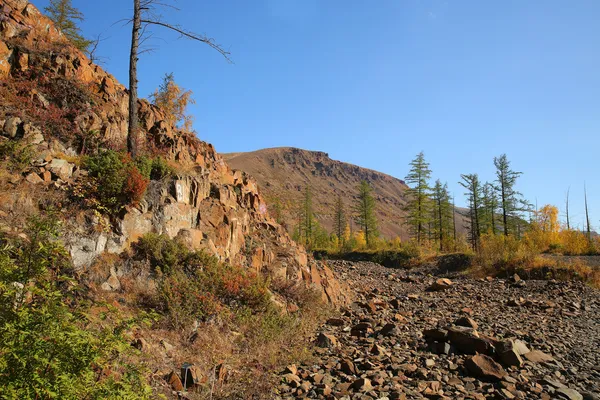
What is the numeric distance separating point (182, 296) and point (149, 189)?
3.32m

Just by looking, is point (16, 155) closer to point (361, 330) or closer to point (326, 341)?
point (326, 341)

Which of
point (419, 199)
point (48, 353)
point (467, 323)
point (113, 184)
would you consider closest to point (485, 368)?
point (467, 323)

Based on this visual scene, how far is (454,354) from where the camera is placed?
666 centimetres

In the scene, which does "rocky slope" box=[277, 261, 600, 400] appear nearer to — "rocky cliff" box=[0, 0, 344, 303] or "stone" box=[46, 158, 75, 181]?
"rocky cliff" box=[0, 0, 344, 303]

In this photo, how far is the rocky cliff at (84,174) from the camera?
24.0 ft

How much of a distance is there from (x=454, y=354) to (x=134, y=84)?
1131 cm

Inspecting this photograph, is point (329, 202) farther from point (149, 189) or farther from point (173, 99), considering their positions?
point (149, 189)

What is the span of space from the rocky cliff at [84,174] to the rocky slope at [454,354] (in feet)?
9.85

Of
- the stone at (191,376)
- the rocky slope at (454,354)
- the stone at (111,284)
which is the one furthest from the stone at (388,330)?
the stone at (111,284)

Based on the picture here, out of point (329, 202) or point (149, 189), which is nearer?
point (149, 189)

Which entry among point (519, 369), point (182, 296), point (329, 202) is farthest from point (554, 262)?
point (329, 202)

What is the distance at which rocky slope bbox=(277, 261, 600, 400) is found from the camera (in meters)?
5.27

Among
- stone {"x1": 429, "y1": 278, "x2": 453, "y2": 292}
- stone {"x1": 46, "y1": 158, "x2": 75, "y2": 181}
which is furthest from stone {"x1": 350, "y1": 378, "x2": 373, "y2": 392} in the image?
stone {"x1": 429, "y1": 278, "x2": 453, "y2": 292}

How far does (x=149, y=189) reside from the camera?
28.7 ft
